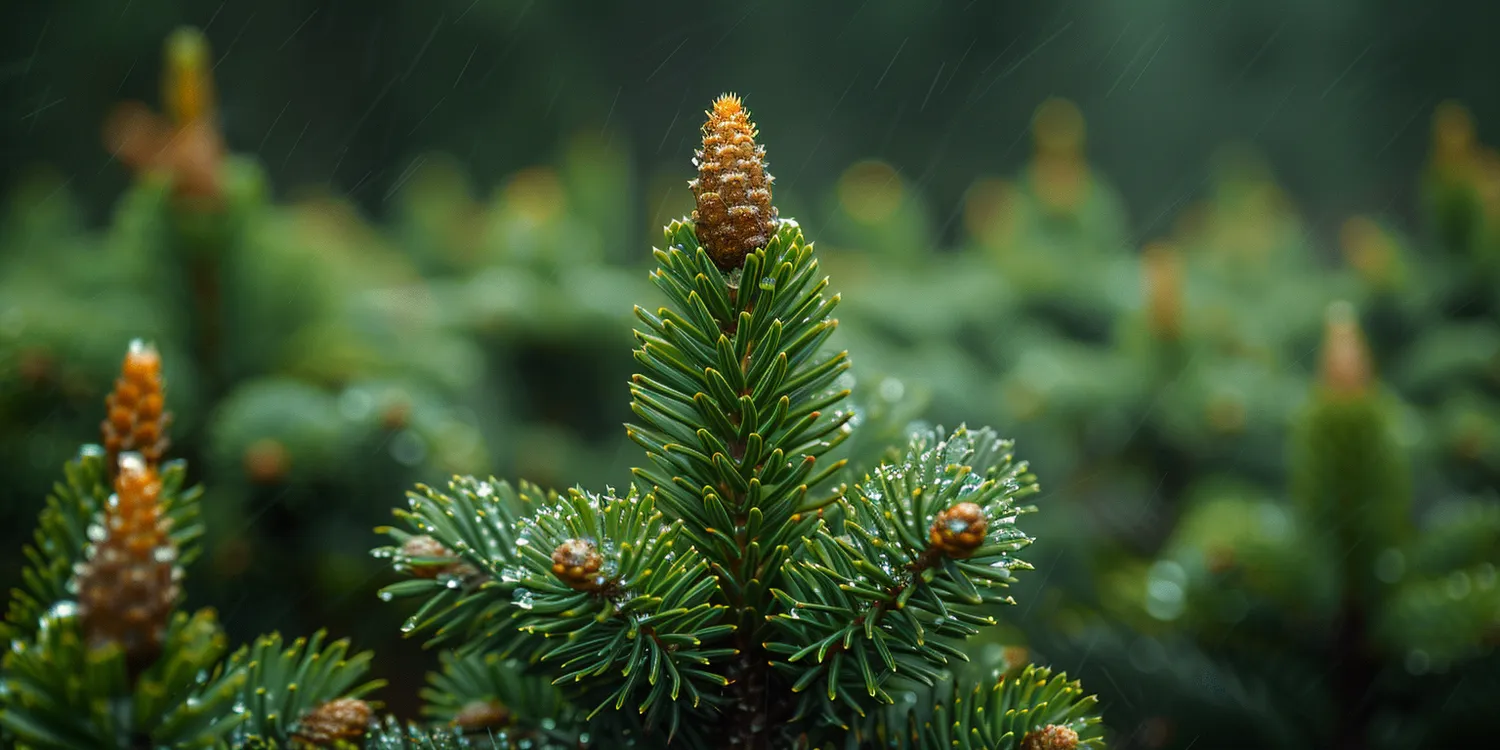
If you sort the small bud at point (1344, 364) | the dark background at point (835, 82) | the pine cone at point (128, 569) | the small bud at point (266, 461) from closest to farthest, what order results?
the pine cone at point (128, 569), the small bud at point (1344, 364), the small bud at point (266, 461), the dark background at point (835, 82)

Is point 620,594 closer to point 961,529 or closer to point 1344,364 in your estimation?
point 961,529

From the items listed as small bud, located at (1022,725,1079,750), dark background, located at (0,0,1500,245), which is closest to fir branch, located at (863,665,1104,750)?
small bud, located at (1022,725,1079,750)

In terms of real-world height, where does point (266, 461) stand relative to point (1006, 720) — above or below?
above

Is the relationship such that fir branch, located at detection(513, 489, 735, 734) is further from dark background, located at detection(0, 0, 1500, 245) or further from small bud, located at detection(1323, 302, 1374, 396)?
dark background, located at detection(0, 0, 1500, 245)

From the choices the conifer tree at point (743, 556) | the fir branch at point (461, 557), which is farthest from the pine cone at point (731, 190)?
the fir branch at point (461, 557)

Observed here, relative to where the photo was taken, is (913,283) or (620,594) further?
(913,283)

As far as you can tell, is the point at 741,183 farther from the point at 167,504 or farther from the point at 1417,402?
the point at 1417,402

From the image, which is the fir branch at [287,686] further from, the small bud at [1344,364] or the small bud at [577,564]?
the small bud at [1344,364]

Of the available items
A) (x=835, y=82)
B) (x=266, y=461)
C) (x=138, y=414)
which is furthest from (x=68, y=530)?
(x=835, y=82)
